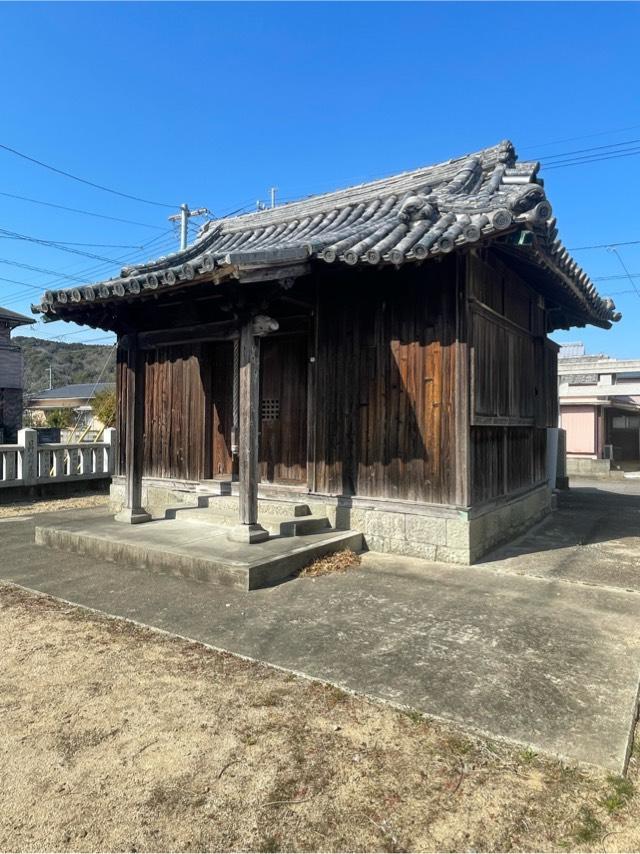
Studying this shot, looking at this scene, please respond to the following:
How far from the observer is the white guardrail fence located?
35.7ft

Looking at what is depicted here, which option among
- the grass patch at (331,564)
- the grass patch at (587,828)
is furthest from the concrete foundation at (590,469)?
the grass patch at (587,828)

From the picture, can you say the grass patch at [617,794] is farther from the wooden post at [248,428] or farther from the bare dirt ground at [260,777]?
the wooden post at [248,428]

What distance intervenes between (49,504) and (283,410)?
20.1 feet

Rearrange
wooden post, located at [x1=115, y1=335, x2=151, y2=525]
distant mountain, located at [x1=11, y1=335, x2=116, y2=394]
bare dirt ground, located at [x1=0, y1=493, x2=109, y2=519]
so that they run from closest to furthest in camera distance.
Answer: wooden post, located at [x1=115, y1=335, x2=151, y2=525] → bare dirt ground, located at [x1=0, y1=493, x2=109, y2=519] → distant mountain, located at [x1=11, y1=335, x2=116, y2=394]

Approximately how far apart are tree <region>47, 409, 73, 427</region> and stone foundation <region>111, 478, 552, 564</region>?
1379 inches

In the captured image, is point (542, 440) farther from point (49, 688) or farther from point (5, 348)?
point (5, 348)

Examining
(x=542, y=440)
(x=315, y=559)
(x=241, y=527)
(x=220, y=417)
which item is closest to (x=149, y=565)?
(x=241, y=527)

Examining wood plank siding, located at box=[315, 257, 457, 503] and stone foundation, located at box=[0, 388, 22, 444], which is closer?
wood plank siding, located at box=[315, 257, 457, 503]

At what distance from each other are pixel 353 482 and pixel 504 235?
132 inches

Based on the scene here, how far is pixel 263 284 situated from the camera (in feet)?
18.6

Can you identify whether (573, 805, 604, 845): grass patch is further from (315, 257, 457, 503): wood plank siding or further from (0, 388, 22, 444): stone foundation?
(0, 388, 22, 444): stone foundation

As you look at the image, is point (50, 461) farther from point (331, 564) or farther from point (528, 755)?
point (528, 755)

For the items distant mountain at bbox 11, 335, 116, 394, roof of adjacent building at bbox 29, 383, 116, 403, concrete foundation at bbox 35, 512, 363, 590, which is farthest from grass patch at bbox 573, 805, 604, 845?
distant mountain at bbox 11, 335, 116, 394

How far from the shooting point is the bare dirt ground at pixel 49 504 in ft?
32.0
